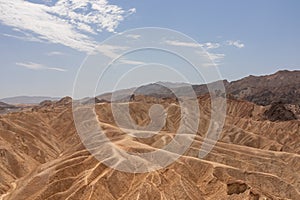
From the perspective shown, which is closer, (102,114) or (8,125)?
(8,125)

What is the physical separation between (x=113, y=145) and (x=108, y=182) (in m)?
14.4

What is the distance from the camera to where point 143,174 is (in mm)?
65312

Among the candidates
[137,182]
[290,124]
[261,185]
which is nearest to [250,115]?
[290,124]

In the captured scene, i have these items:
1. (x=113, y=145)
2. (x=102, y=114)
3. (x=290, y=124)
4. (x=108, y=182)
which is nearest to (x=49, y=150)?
(x=102, y=114)

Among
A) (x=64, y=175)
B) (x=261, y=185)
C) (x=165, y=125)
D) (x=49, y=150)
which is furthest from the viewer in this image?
(x=165, y=125)

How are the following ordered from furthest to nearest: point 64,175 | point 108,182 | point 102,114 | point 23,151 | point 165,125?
1. point 102,114
2. point 165,125
3. point 23,151
4. point 64,175
5. point 108,182

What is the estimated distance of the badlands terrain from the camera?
60.3 meters

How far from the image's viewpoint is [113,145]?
254 feet

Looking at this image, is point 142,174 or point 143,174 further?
point 142,174

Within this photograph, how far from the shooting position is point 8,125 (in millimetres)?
123812

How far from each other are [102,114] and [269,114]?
83441 millimetres

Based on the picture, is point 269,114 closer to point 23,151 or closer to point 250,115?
point 250,115

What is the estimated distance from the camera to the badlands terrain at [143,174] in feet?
198

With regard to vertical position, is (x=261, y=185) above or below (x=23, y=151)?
above
